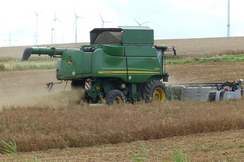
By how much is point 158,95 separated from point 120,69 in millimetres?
1970

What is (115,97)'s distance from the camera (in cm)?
1416

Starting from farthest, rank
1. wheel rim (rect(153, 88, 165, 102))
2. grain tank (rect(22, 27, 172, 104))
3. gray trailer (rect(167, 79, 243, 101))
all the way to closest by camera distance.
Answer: wheel rim (rect(153, 88, 165, 102)) < gray trailer (rect(167, 79, 243, 101)) < grain tank (rect(22, 27, 172, 104))

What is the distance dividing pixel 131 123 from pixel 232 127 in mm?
2392

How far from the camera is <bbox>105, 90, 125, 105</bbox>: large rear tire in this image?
14.0 m

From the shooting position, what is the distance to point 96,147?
8.27 metres

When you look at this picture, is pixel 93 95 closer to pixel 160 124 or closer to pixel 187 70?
pixel 160 124

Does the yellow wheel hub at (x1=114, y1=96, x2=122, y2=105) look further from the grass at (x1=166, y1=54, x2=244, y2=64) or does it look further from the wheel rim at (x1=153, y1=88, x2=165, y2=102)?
the grass at (x1=166, y1=54, x2=244, y2=64)

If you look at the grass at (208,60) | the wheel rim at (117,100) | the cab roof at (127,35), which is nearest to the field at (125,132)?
the wheel rim at (117,100)

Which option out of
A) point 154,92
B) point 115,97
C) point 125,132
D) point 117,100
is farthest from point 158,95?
point 125,132

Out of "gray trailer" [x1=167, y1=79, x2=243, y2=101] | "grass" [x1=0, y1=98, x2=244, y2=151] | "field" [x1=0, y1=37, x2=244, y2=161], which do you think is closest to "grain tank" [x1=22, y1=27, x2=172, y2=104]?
"gray trailer" [x1=167, y1=79, x2=243, y2=101]

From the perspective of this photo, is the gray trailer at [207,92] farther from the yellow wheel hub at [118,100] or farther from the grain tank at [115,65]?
the yellow wheel hub at [118,100]

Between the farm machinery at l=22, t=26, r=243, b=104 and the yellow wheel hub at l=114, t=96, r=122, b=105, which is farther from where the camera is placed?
the yellow wheel hub at l=114, t=96, r=122, b=105

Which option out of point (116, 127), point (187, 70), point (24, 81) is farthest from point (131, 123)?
point (187, 70)

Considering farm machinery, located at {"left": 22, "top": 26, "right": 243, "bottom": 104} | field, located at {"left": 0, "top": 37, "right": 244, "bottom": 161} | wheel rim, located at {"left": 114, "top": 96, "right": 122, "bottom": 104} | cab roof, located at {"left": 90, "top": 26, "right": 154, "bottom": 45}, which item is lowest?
field, located at {"left": 0, "top": 37, "right": 244, "bottom": 161}
